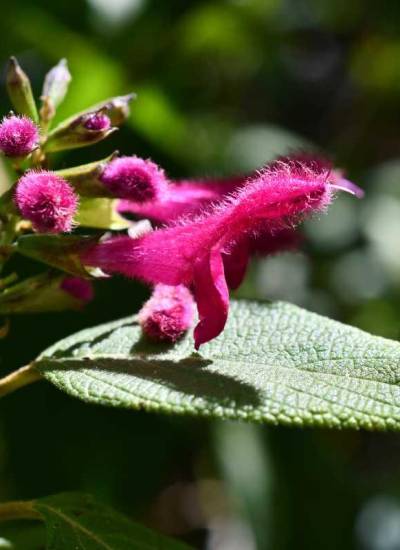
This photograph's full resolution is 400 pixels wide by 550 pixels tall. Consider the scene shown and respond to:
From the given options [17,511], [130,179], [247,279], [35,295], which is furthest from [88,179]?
[247,279]

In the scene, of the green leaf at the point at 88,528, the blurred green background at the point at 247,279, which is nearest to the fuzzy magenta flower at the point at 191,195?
the green leaf at the point at 88,528

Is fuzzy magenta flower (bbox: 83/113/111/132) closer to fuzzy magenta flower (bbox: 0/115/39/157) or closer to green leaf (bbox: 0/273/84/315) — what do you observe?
fuzzy magenta flower (bbox: 0/115/39/157)

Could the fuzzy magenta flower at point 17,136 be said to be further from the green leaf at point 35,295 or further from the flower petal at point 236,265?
the flower petal at point 236,265

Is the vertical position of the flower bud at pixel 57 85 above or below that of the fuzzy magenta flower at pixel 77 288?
above

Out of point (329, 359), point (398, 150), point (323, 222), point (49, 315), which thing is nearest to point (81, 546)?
point (329, 359)

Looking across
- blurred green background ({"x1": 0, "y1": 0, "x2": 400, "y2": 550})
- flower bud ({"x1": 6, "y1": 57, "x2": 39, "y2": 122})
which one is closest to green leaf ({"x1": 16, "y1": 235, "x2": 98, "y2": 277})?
flower bud ({"x1": 6, "y1": 57, "x2": 39, "y2": 122})

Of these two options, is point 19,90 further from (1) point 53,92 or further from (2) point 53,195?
(2) point 53,195

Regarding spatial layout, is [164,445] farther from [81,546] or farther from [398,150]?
[398,150]
